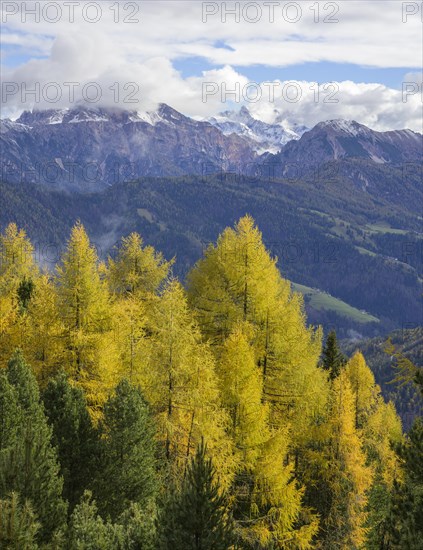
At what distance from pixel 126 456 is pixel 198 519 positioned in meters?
12.3

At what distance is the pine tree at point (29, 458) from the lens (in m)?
23.8

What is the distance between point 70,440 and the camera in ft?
104

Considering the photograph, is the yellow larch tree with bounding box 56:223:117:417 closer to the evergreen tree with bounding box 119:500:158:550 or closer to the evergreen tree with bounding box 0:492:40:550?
the evergreen tree with bounding box 119:500:158:550

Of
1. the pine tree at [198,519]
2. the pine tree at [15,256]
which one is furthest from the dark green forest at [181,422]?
the pine tree at [15,256]

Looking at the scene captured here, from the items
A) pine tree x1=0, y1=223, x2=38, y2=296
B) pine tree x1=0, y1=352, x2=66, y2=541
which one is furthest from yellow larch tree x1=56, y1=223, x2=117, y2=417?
pine tree x1=0, y1=223, x2=38, y2=296

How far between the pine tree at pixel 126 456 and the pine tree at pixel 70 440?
67.1 inches

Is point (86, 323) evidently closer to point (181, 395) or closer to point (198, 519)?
point (181, 395)

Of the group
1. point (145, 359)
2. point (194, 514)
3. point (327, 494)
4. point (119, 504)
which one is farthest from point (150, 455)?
point (327, 494)

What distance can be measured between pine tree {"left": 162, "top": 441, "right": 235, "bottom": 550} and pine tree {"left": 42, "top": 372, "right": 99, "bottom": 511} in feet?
45.7

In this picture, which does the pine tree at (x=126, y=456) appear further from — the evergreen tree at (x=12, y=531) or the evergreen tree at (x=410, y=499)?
the evergreen tree at (x=410, y=499)

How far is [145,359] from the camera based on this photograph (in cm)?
3359

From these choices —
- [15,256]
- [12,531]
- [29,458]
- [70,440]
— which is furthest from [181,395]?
[15,256]

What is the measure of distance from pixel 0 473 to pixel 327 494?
28.1 meters

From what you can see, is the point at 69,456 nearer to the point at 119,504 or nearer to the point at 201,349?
the point at 119,504
